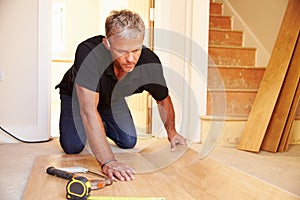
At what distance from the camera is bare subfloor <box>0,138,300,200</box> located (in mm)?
1380

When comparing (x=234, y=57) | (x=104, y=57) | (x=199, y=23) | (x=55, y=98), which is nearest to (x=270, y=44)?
(x=234, y=57)

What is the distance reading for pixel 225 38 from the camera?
3123 mm

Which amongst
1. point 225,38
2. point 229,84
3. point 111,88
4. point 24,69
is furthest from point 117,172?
point 225,38

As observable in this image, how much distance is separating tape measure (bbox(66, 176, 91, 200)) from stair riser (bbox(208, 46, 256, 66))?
1.92m

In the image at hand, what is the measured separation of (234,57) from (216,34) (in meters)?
0.30

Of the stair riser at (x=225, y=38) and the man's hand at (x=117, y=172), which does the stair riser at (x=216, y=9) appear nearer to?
the stair riser at (x=225, y=38)

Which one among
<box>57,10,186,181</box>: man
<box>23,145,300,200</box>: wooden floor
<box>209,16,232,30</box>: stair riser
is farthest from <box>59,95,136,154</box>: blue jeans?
<box>209,16,232,30</box>: stair riser

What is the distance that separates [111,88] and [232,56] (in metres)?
1.57

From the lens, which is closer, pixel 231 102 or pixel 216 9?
pixel 231 102

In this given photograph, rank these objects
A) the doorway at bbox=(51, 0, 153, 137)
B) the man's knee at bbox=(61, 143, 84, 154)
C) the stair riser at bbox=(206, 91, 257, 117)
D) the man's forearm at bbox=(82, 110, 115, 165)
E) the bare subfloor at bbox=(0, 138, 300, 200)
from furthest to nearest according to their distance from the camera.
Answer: the doorway at bbox=(51, 0, 153, 137)
the stair riser at bbox=(206, 91, 257, 117)
the man's knee at bbox=(61, 143, 84, 154)
the bare subfloor at bbox=(0, 138, 300, 200)
the man's forearm at bbox=(82, 110, 115, 165)

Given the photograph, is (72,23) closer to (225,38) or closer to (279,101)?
(225,38)

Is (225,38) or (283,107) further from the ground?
(225,38)

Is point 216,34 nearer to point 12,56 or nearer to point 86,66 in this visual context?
point 12,56

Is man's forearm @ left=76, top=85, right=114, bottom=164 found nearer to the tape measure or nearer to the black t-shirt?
the black t-shirt
